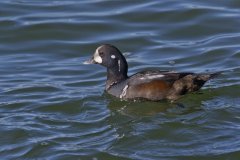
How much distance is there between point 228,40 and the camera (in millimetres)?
15336

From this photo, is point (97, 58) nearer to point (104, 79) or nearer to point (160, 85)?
point (104, 79)

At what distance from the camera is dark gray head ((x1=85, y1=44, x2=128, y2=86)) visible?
12.9 metres

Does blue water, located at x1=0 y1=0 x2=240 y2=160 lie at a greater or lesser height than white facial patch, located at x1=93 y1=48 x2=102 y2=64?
lesser

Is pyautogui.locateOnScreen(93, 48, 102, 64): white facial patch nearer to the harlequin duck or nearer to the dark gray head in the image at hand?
the dark gray head

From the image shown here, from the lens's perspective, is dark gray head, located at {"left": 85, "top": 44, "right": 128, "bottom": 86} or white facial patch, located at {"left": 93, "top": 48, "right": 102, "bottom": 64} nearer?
dark gray head, located at {"left": 85, "top": 44, "right": 128, "bottom": 86}

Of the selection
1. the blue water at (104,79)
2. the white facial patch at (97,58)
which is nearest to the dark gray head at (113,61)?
the white facial patch at (97,58)

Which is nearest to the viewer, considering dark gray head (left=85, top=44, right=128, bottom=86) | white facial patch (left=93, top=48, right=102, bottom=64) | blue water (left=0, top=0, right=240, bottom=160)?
blue water (left=0, top=0, right=240, bottom=160)

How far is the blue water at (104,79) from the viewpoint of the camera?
10.5 meters

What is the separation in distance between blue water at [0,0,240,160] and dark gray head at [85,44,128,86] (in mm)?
335

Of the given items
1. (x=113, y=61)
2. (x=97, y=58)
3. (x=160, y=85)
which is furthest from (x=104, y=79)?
(x=160, y=85)

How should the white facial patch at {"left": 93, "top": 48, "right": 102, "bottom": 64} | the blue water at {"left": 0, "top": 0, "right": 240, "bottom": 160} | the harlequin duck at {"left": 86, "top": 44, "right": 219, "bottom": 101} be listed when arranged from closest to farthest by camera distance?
the blue water at {"left": 0, "top": 0, "right": 240, "bottom": 160} → the harlequin duck at {"left": 86, "top": 44, "right": 219, "bottom": 101} → the white facial patch at {"left": 93, "top": 48, "right": 102, "bottom": 64}

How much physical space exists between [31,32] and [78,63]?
199 centimetres

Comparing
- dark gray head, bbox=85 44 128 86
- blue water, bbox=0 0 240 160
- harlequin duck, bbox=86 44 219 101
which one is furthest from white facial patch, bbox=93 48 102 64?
harlequin duck, bbox=86 44 219 101

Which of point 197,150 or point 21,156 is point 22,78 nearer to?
point 21,156
